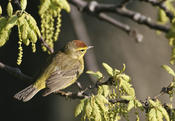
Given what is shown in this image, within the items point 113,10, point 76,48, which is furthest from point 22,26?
point 76,48

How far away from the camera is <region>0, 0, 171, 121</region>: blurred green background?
298 inches

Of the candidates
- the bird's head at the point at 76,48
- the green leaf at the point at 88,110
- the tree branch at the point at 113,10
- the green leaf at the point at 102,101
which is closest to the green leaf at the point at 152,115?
the green leaf at the point at 102,101

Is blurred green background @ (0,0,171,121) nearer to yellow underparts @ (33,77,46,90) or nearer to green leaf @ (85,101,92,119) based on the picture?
yellow underparts @ (33,77,46,90)

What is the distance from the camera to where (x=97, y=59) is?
8.13 meters

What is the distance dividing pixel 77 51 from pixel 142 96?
10.7 feet

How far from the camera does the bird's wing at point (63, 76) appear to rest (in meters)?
4.75

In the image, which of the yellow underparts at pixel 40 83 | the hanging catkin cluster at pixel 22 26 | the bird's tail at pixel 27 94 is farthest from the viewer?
the yellow underparts at pixel 40 83

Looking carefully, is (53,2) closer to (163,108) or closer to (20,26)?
(20,26)

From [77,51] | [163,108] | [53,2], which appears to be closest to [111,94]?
[163,108]

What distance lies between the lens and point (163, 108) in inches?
122

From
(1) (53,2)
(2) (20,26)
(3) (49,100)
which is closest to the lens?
(2) (20,26)

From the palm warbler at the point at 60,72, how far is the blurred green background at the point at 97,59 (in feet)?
5.13

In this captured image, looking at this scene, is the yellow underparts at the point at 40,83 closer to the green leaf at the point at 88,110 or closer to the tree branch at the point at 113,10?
the tree branch at the point at 113,10

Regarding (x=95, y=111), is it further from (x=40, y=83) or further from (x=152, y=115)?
(x=40, y=83)
